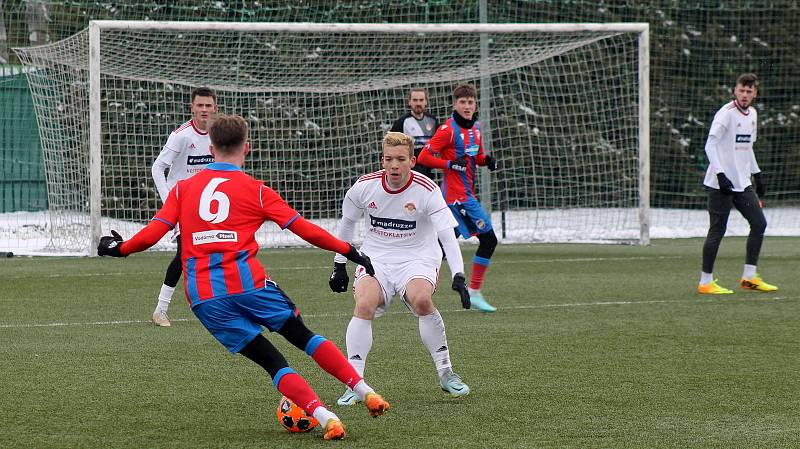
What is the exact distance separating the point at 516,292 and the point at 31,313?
14.6ft

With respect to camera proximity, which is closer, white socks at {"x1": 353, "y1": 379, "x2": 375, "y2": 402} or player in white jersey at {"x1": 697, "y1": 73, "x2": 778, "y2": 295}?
white socks at {"x1": 353, "y1": 379, "x2": 375, "y2": 402}

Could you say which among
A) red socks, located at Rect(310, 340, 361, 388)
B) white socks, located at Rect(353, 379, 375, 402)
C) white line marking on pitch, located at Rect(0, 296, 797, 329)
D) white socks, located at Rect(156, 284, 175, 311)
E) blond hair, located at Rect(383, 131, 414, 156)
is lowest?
white line marking on pitch, located at Rect(0, 296, 797, 329)

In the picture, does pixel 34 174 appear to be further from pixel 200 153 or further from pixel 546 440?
pixel 546 440

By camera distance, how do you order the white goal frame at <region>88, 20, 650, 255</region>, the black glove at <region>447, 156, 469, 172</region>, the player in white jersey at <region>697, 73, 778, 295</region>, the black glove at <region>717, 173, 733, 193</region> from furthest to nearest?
the white goal frame at <region>88, 20, 650, 255</region>, the player in white jersey at <region>697, 73, 778, 295</region>, the black glove at <region>717, 173, 733, 193</region>, the black glove at <region>447, 156, 469, 172</region>

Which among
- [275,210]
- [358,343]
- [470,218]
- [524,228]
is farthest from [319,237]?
[524,228]

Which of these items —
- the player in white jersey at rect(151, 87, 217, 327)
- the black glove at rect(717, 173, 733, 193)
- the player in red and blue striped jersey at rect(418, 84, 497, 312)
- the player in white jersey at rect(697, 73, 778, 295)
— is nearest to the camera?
the player in white jersey at rect(151, 87, 217, 327)

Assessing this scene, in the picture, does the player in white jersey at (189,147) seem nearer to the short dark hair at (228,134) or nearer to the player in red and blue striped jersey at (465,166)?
the player in red and blue striped jersey at (465,166)

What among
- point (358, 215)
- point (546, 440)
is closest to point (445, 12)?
point (358, 215)

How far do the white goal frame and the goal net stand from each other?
0.08ft

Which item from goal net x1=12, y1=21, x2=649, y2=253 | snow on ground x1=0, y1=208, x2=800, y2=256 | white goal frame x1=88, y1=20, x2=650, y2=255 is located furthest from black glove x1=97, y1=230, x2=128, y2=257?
snow on ground x1=0, y1=208, x2=800, y2=256

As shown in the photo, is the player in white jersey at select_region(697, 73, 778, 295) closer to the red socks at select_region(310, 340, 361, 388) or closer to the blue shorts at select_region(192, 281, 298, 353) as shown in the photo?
the red socks at select_region(310, 340, 361, 388)

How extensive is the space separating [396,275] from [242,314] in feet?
4.61

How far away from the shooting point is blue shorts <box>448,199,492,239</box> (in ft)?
36.0

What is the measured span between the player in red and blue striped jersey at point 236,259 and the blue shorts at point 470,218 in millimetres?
5406
